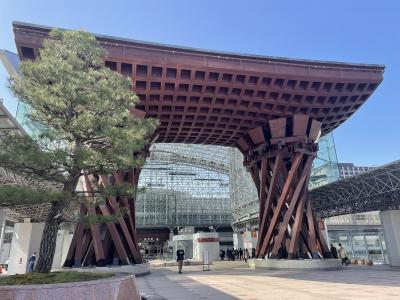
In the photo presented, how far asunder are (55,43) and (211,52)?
12335 millimetres

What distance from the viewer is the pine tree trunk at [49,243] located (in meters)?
8.51

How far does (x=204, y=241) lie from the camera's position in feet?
128

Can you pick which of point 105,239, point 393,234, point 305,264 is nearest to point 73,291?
point 105,239

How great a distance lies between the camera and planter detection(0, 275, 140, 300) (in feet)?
20.7

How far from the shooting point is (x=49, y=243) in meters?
8.76

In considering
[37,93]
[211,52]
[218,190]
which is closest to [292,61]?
[211,52]

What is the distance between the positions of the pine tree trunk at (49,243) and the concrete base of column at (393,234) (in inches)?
923

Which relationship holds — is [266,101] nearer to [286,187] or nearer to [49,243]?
[286,187]

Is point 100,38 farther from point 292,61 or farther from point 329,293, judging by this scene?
point 329,293

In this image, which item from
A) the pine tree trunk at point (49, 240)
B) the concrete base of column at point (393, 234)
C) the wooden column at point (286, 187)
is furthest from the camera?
the concrete base of column at point (393, 234)

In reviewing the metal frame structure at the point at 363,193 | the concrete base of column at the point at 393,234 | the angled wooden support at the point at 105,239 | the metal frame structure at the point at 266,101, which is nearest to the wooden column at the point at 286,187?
the metal frame structure at the point at 266,101

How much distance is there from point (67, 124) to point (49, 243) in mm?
3445

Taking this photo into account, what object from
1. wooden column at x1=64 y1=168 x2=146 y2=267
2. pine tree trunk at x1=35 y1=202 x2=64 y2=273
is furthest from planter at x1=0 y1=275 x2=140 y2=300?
wooden column at x1=64 y1=168 x2=146 y2=267

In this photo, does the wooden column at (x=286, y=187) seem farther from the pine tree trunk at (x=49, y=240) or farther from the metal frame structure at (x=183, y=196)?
the metal frame structure at (x=183, y=196)
